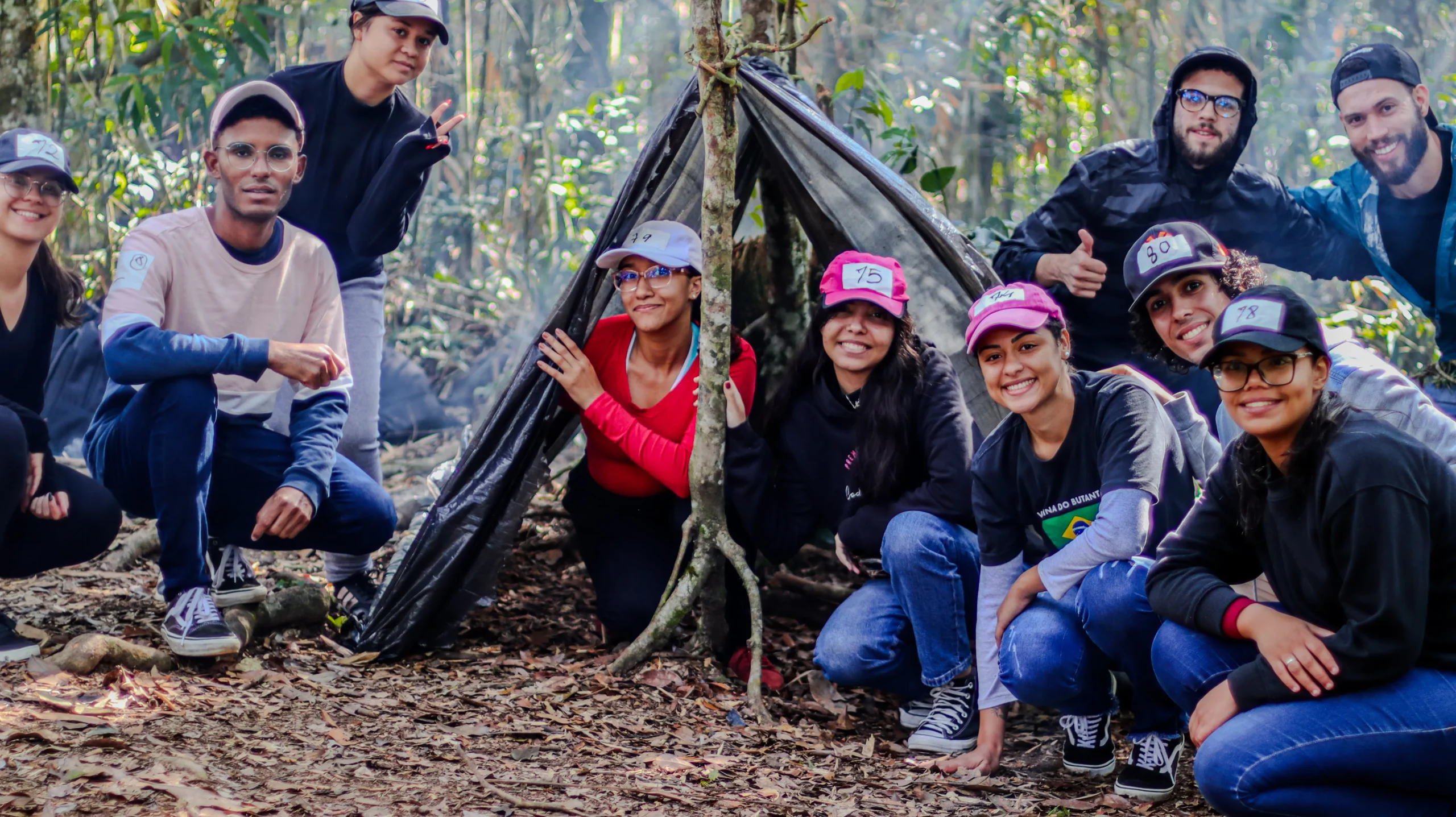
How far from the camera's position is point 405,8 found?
4059 mm

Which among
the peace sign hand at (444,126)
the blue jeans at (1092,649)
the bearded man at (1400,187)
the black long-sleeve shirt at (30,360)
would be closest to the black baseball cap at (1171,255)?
the blue jeans at (1092,649)

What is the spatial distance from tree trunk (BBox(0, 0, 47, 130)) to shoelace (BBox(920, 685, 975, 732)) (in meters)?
4.16

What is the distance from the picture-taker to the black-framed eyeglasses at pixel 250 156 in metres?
3.67

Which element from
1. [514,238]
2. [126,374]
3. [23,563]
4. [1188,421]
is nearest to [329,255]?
[126,374]

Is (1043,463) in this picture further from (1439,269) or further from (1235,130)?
(1439,269)

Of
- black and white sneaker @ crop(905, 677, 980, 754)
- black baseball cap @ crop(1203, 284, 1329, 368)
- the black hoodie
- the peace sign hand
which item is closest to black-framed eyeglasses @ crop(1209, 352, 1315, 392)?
black baseball cap @ crop(1203, 284, 1329, 368)

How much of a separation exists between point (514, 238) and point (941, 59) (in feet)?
14.7

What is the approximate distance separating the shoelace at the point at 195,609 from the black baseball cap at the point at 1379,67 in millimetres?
3958

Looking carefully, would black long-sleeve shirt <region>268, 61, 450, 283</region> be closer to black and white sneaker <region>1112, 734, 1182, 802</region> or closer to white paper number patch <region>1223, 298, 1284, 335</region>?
white paper number patch <region>1223, 298, 1284, 335</region>

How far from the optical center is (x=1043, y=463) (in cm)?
313

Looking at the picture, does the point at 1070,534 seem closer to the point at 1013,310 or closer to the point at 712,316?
the point at 1013,310

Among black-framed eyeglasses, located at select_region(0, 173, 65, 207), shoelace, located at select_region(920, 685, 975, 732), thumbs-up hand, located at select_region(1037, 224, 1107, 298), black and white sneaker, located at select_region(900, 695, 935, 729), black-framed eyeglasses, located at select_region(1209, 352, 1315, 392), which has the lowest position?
black and white sneaker, located at select_region(900, 695, 935, 729)

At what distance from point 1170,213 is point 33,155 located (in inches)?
141

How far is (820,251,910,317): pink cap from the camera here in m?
3.56
